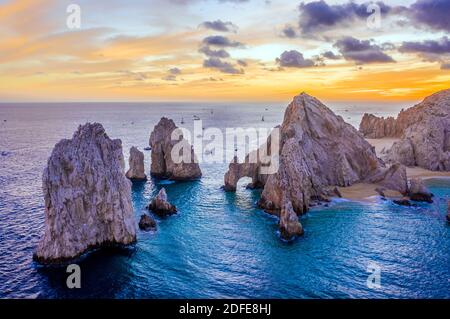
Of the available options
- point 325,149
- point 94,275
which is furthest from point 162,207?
point 325,149

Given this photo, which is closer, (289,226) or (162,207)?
(289,226)

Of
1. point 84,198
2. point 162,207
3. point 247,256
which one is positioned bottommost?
point 247,256

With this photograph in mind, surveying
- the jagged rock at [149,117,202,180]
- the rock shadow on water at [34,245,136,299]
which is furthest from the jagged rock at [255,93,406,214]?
the rock shadow on water at [34,245,136,299]

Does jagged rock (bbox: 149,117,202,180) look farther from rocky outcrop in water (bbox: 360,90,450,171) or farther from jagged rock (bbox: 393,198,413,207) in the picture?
rocky outcrop in water (bbox: 360,90,450,171)

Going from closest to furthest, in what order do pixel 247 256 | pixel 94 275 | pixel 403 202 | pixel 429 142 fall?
pixel 94 275 < pixel 247 256 < pixel 403 202 < pixel 429 142

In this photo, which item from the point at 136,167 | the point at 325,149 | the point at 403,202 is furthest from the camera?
the point at 136,167

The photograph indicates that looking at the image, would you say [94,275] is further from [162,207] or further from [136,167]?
[136,167]
